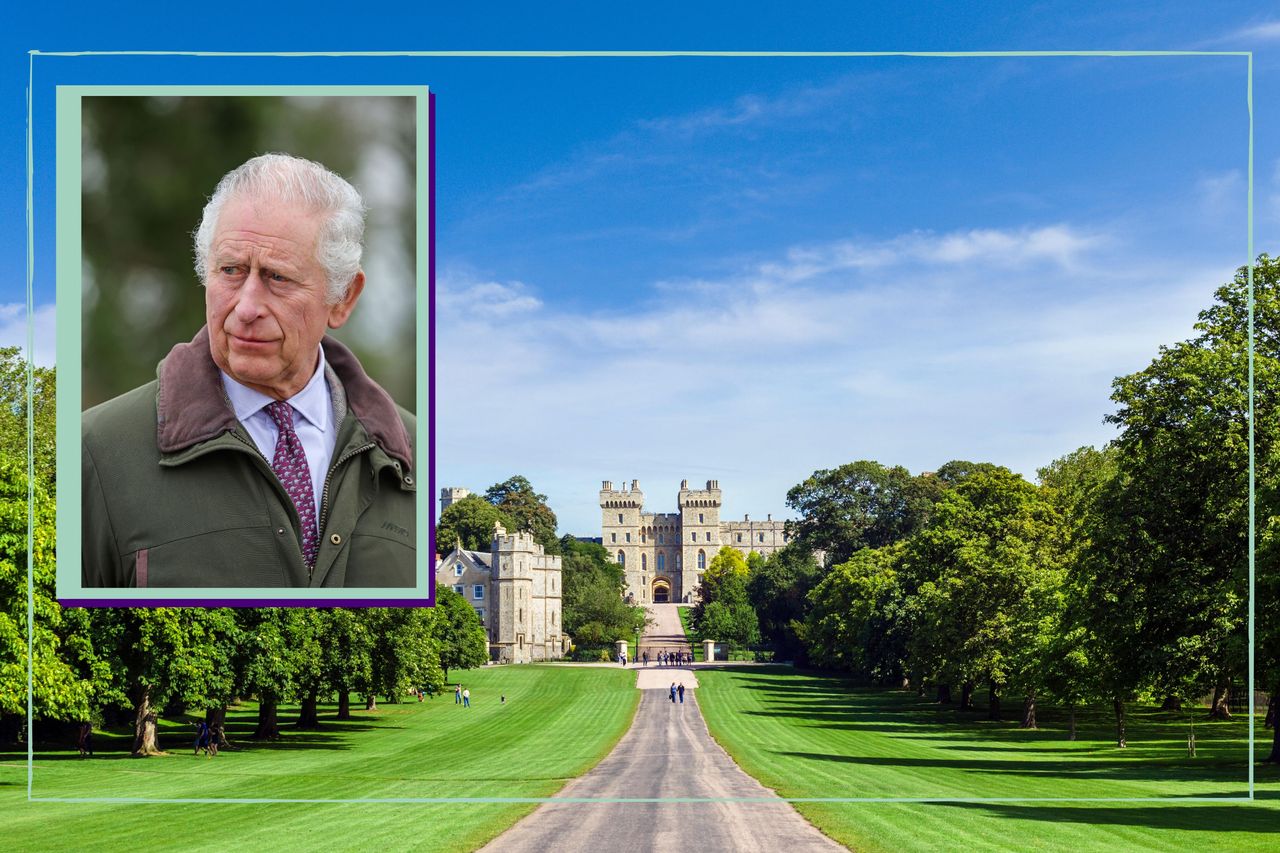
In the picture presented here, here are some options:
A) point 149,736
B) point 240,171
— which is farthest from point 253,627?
point 240,171

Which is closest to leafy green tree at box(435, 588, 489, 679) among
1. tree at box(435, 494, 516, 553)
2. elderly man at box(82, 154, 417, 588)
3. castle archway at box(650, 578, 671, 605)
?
tree at box(435, 494, 516, 553)

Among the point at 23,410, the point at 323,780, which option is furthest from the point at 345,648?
the point at 23,410

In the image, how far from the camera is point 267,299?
13.9 meters

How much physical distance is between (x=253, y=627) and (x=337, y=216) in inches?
659

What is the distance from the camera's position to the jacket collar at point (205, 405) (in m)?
13.4

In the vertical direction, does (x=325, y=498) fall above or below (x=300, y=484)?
below

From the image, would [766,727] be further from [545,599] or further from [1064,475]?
[1064,475]

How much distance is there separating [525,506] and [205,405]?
227 feet

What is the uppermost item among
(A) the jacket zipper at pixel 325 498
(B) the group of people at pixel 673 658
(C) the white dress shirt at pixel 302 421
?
(C) the white dress shirt at pixel 302 421

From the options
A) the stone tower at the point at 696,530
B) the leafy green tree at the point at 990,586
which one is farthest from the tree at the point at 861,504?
the leafy green tree at the point at 990,586

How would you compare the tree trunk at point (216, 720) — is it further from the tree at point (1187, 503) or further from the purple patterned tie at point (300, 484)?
the tree at point (1187, 503)

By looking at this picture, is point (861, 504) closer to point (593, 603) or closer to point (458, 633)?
point (593, 603)

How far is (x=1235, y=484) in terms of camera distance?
2012 centimetres

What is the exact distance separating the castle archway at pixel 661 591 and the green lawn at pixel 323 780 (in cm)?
4398
